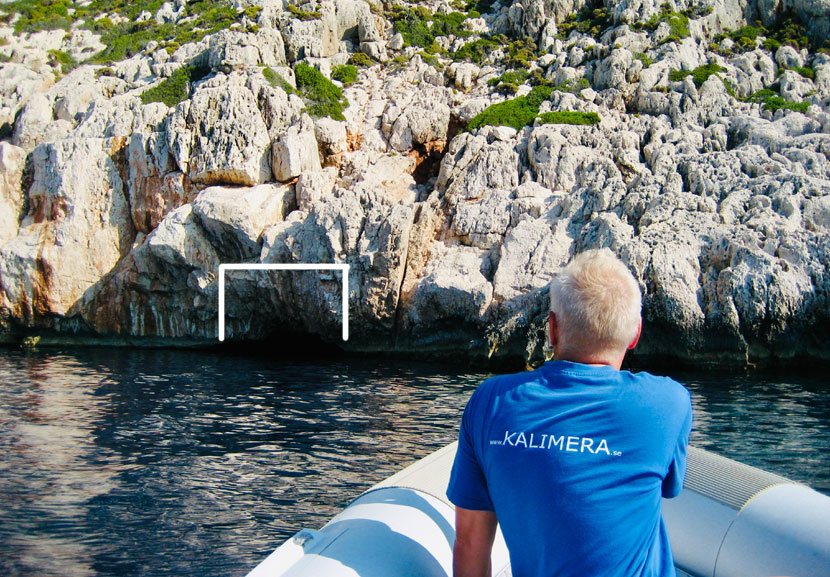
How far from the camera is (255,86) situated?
Result: 80.0 feet

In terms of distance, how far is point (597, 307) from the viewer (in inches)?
95.6

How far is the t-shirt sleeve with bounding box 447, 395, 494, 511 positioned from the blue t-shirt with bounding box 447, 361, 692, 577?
11 centimetres

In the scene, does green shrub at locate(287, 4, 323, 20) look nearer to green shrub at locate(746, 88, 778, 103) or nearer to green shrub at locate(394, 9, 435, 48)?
green shrub at locate(394, 9, 435, 48)

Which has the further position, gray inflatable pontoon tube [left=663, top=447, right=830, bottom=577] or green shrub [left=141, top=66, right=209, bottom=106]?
green shrub [left=141, top=66, right=209, bottom=106]

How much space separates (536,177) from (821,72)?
1333 centimetres

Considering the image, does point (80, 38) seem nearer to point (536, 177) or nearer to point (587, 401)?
point (536, 177)

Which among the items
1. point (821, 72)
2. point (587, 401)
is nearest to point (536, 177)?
point (821, 72)

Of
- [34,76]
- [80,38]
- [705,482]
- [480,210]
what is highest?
[80,38]

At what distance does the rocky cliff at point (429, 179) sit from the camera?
17359 mm

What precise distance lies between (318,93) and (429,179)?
6353 millimetres

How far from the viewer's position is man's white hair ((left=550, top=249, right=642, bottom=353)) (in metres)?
2.44

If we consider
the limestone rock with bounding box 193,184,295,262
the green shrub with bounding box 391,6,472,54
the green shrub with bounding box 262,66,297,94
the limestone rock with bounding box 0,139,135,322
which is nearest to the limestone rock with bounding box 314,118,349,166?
the green shrub with bounding box 262,66,297,94

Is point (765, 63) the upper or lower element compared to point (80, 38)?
lower

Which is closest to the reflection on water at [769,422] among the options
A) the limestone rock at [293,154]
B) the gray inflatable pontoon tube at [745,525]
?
the gray inflatable pontoon tube at [745,525]
